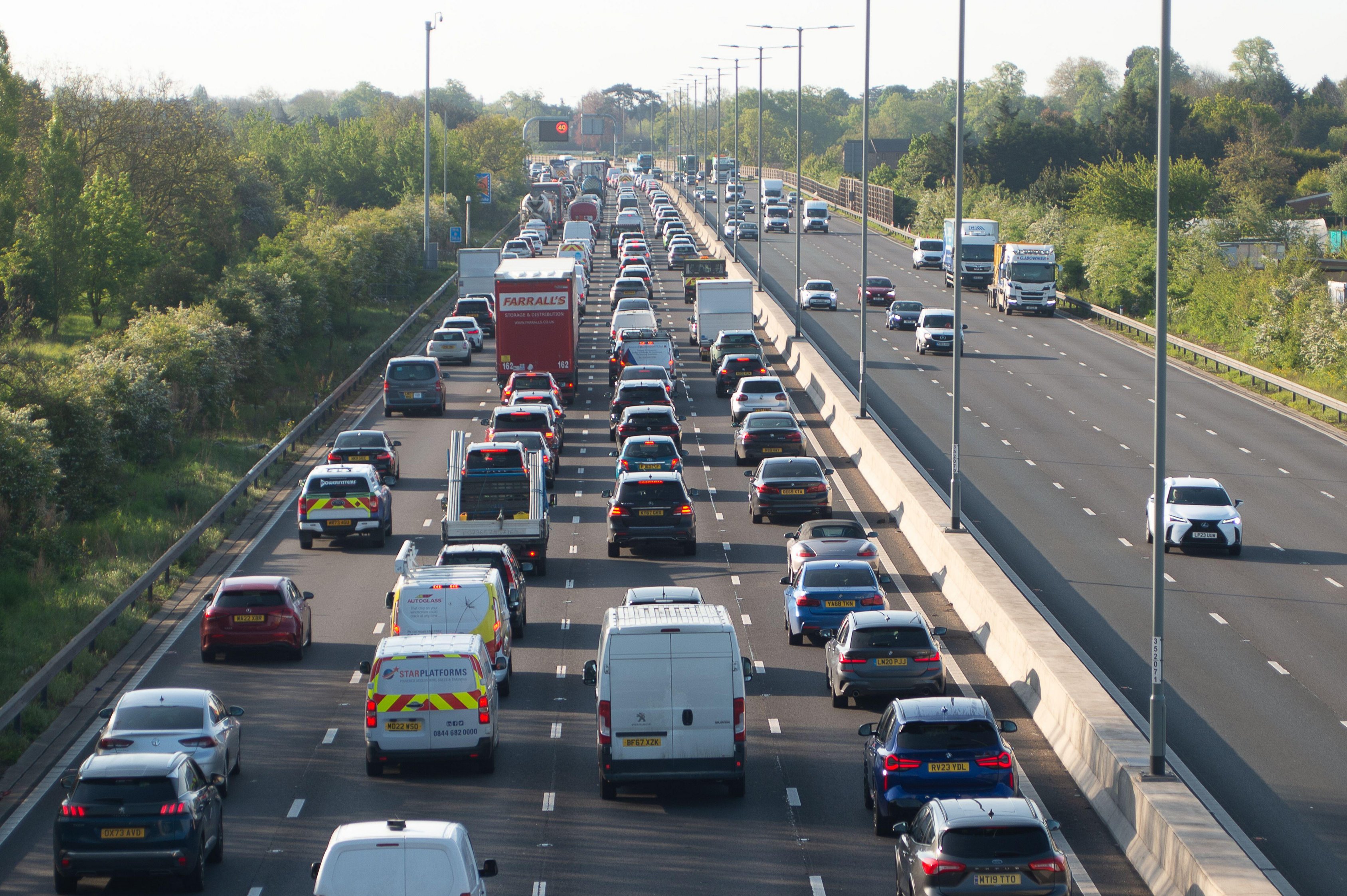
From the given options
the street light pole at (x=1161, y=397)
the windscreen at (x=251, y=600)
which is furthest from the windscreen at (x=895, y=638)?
the windscreen at (x=251, y=600)

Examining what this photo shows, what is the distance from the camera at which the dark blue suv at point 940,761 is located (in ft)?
54.0

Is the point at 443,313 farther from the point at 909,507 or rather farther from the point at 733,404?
the point at 909,507

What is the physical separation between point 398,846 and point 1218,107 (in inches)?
5739

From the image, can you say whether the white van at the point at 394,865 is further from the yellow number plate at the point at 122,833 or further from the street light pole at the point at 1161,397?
the street light pole at the point at 1161,397

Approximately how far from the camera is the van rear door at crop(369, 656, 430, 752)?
18.8 metres

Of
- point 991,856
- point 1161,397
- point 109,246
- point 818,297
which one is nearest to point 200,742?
point 991,856

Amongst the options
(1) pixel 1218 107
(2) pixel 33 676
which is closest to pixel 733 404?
(2) pixel 33 676

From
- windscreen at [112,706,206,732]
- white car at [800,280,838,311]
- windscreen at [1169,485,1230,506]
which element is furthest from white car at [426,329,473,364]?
windscreen at [112,706,206,732]

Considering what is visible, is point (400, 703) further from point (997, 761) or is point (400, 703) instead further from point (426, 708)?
point (997, 761)

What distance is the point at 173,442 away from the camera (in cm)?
4319

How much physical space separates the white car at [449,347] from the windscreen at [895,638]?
4175cm

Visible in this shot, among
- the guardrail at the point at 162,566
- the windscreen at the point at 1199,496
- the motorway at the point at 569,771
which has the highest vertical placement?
the windscreen at the point at 1199,496

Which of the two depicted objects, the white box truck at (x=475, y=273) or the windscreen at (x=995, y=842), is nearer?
the windscreen at (x=995, y=842)

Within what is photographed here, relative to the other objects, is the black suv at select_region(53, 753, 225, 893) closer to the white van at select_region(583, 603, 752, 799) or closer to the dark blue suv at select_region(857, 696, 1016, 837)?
the white van at select_region(583, 603, 752, 799)
